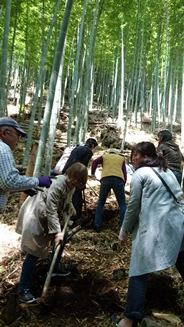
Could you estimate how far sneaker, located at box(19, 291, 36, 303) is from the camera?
7.36 ft

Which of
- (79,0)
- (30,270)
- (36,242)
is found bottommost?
(30,270)

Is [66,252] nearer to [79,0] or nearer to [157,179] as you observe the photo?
[157,179]

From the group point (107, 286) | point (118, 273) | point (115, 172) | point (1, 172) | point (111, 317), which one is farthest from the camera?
point (115, 172)

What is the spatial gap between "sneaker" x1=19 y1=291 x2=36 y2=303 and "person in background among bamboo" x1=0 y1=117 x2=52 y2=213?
91 cm

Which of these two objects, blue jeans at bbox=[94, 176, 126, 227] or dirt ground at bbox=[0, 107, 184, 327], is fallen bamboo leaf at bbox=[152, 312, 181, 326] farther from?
blue jeans at bbox=[94, 176, 126, 227]

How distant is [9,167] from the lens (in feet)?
5.61

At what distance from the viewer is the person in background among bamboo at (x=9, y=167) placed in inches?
66.9

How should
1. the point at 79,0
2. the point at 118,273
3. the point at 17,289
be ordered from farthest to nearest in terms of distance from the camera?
1. the point at 79,0
2. the point at 118,273
3. the point at 17,289

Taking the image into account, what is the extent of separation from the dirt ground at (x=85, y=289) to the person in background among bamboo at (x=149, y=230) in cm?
38

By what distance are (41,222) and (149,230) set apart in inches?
39.2

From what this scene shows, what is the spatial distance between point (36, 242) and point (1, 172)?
910 millimetres

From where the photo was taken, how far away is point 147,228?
1938 mm

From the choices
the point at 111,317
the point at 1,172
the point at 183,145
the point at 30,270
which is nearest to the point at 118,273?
the point at 111,317

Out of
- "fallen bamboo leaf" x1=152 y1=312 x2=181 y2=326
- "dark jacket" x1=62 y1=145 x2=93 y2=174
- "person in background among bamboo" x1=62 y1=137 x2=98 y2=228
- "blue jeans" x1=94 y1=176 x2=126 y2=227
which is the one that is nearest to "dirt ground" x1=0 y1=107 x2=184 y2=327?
"fallen bamboo leaf" x1=152 y1=312 x2=181 y2=326
